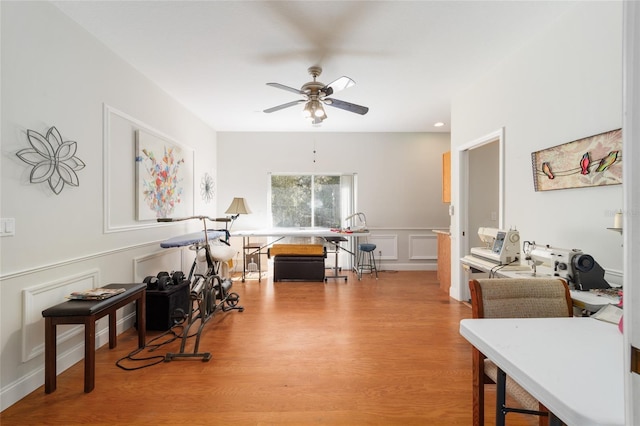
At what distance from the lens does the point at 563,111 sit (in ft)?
7.02

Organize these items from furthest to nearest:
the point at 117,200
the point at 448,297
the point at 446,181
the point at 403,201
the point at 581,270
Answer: the point at 403,201, the point at 446,181, the point at 448,297, the point at 117,200, the point at 581,270

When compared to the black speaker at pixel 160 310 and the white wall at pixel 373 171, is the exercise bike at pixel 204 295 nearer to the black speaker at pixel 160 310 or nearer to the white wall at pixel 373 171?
the black speaker at pixel 160 310

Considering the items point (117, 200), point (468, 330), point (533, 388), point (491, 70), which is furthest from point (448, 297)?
point (117, 200)

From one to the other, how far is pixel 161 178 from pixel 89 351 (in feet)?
6.90

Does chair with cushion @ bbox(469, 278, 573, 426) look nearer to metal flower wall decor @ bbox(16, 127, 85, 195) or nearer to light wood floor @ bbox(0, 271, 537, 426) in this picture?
light wood floor @ bbox(0, 271, 537, 426)

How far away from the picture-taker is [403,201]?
5.66 m

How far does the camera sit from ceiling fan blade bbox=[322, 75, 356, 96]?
8.20 ft

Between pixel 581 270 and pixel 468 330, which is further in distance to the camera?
pixel 581 270

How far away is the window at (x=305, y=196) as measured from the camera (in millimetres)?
5766

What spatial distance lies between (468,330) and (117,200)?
3.08 meters

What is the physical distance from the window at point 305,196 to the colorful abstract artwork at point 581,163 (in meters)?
3.61

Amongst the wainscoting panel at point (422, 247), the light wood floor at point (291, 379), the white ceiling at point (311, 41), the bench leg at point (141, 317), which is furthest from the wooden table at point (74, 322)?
the wainscoting panel at point (422, 247)

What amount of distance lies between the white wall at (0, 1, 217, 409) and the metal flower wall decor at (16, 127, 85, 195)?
0.13 feet

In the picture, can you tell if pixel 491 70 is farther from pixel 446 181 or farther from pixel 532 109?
pixel 446 181
